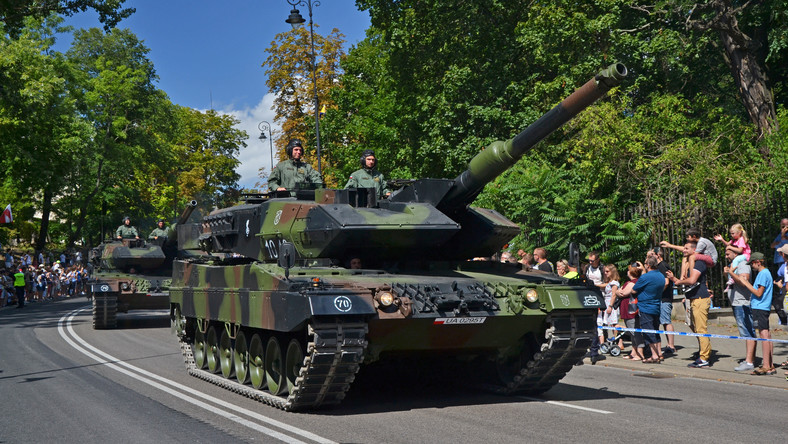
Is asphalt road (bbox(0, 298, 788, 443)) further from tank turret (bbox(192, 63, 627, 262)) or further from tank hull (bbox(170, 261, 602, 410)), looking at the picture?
tank turret (bbox(192, 63, 627, 262))

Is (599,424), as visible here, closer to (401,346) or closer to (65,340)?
(401,346)

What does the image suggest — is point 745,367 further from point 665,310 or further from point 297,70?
point 297,70

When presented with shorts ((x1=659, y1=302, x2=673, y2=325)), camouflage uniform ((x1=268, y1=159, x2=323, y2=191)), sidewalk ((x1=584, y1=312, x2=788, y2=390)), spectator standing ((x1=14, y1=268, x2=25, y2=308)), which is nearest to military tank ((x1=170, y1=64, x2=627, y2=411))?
camouflage uniform ((x1=268, y1=159, x2=323, y2=191))

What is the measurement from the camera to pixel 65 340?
19.9m

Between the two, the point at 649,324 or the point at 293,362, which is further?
the point at 649,324

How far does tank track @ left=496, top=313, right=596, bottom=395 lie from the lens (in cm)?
989

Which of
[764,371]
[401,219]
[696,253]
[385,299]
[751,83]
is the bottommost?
[764,371]

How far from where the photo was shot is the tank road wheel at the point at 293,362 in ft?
30.6

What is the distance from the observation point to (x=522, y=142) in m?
9.76

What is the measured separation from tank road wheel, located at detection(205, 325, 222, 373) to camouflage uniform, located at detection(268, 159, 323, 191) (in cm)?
235

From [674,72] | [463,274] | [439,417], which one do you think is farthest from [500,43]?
[439,417]

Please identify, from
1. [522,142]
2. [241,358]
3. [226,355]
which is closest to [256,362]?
[241,358]

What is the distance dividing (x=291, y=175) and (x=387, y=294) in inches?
169

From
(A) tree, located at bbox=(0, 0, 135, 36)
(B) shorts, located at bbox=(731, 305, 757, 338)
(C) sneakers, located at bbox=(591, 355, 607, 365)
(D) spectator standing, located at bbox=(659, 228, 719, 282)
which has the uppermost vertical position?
(A) tree, located at bbox=(0, 0, 135, 36)
